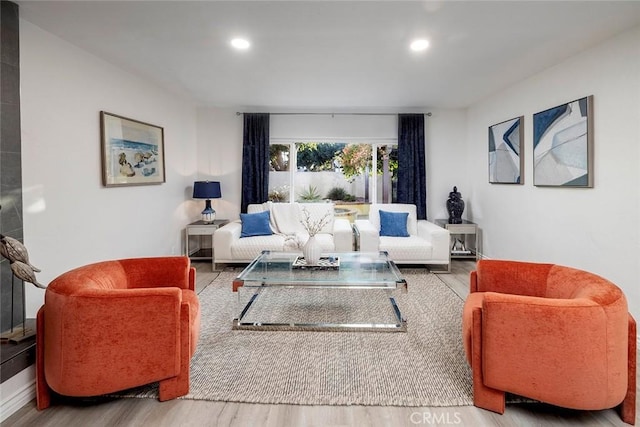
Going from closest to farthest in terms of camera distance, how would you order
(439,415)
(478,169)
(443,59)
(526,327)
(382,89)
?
(526,327), (439,415), (443,59), (382,89), (478,169)

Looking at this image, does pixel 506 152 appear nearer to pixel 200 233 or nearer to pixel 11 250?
pixel 200 233

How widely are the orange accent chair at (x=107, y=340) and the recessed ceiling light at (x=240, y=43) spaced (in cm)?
204

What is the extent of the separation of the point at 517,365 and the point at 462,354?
725 mm

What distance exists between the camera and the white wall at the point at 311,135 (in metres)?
5.39

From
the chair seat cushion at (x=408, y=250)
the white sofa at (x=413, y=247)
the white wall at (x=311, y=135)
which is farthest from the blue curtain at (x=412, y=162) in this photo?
the chair seat cushion at (x=408, y=250)

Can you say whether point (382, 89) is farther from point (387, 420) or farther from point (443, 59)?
point (387, 420)

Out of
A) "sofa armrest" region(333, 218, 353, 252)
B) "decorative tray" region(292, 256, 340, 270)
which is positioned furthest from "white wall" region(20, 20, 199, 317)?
"sofa armrest" region(333, 218, 353, 252)

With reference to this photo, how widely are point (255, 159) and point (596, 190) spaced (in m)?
4.15

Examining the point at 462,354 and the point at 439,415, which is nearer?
the point at 439,415

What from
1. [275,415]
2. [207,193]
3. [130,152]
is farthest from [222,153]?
[275,415]

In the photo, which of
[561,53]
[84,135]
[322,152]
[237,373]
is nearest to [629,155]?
[561,53]

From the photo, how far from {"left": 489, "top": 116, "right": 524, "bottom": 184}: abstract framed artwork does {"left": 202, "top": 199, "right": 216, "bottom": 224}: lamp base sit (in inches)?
154

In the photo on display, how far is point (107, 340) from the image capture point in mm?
1730

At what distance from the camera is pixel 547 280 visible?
2189mm
